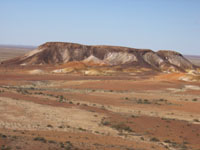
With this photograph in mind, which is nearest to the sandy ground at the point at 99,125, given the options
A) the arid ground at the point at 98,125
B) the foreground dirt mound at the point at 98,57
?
the arid ground at the point at 98,125

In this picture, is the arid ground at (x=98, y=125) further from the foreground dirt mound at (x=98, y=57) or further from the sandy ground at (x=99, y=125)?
the foreground dirt mound at (x=98, y=57)

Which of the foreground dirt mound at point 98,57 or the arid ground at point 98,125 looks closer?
the arid ground at point 98,125

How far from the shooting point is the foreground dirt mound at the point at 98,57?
4144 inches

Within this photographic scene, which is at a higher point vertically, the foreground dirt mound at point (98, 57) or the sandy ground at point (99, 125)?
the foreground dirt mound at point (98, 57)

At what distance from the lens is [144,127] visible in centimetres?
2123

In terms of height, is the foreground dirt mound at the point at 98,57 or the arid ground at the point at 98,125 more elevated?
the foreground dirt mound at the point at 98,57

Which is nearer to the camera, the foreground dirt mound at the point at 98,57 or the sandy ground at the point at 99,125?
the sandy ground at the point at 99,125

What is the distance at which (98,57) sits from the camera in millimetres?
110375

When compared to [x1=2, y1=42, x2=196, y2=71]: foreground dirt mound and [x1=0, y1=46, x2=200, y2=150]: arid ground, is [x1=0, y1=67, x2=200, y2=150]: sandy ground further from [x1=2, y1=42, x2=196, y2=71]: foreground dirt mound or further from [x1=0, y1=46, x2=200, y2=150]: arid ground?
[x1=2, y1=42, x2=196, y2=71]: foreground dirt mound

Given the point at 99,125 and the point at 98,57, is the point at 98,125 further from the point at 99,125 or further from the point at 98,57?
the point at 98,57

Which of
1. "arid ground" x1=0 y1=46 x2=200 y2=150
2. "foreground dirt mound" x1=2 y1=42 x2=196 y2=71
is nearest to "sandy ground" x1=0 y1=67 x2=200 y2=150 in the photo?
"arid ground" x1=0 y1=46 x2=200 y2=150

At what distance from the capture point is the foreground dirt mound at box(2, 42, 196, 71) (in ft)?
345

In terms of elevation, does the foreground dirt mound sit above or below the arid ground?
above

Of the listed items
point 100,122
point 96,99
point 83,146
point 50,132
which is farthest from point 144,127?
point 96,99
